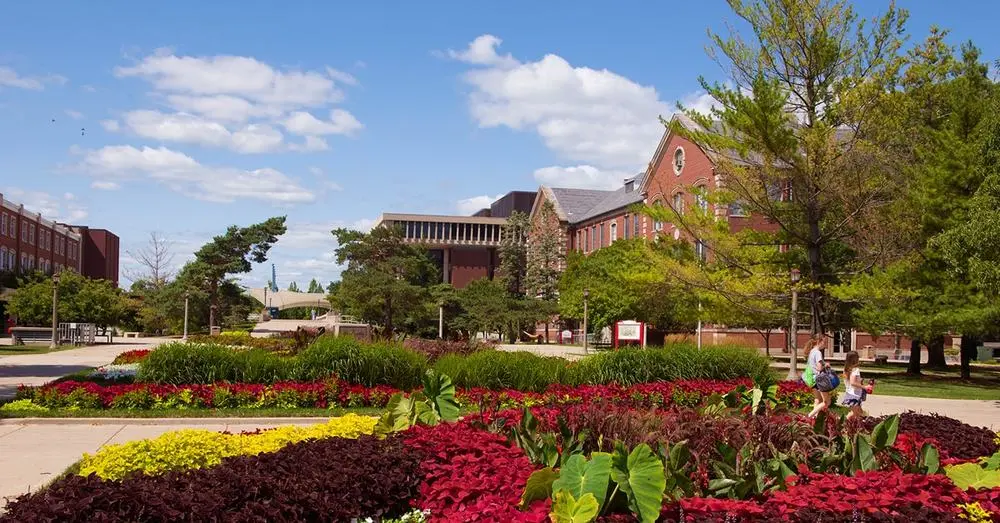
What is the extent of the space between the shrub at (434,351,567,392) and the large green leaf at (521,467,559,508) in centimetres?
1106

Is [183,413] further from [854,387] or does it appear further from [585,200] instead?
[585,200]

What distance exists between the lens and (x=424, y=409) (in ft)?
28.7

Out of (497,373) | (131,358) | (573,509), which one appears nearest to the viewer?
(573,509)

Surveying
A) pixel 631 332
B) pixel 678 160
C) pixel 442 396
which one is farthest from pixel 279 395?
pixel 678 160

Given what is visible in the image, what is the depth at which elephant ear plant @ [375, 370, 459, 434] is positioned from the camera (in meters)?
8.46

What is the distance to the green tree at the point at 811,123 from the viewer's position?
2681 centimetres

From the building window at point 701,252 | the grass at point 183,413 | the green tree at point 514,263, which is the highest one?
the green tree at point 514,263

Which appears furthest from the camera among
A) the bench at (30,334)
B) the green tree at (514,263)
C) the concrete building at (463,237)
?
the concrete building at (463,237)

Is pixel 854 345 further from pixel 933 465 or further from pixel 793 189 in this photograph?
pixel 933 465

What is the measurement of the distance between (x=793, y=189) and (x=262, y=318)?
95837 mm

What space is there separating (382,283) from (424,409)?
125 feet

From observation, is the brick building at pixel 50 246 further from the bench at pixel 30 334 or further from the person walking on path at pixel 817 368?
the person walking on path at pixel 817 368

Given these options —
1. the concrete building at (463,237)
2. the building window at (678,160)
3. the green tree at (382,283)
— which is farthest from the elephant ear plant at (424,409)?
the concrete building at (463,237)

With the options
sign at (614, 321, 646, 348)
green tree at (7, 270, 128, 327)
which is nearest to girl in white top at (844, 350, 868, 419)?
sign at (614, 321, 646, 348)
